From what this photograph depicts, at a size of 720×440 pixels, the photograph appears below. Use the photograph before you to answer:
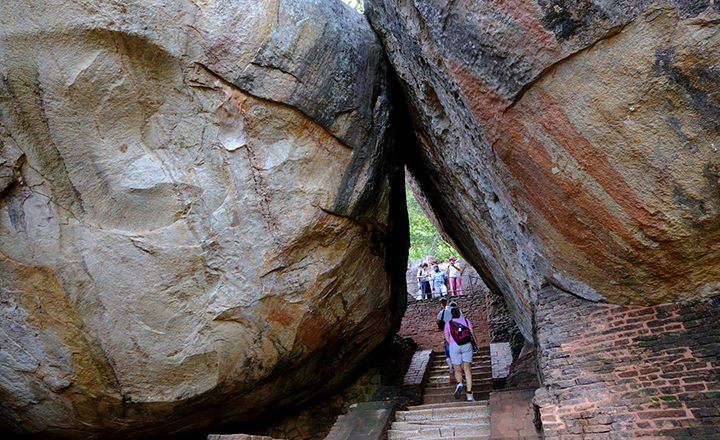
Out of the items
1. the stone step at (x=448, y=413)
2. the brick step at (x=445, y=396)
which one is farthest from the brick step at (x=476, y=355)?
the stone step at (x=448, y=413)

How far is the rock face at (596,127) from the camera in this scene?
384 cm

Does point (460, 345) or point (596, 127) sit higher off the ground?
point (596, 127)

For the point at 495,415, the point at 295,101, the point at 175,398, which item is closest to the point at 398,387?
the point at 495,415

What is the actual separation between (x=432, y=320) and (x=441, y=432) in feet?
20.7

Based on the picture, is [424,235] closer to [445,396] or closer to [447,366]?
[447,366]

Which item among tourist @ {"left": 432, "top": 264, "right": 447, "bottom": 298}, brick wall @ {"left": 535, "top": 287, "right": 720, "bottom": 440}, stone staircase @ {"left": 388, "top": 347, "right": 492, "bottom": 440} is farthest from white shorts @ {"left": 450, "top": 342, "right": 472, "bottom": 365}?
tourist @ {"left": 432, "top": 264, "right": 447, "bottom": 298}

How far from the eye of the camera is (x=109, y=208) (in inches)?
223

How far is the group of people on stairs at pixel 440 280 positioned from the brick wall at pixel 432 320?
1003 mm

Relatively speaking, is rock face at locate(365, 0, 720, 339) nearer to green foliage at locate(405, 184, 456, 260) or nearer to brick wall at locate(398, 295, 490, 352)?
brick wall at locate(398, 295, 490, 352)

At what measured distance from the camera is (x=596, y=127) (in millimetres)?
4227

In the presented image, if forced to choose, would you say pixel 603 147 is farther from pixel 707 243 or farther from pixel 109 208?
pixel 109 208

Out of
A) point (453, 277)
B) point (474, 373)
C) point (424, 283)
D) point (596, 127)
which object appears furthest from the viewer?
point (424, 283)

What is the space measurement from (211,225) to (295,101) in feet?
6.08

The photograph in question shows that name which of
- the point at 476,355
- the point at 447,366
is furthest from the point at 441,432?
the point at 476,355
